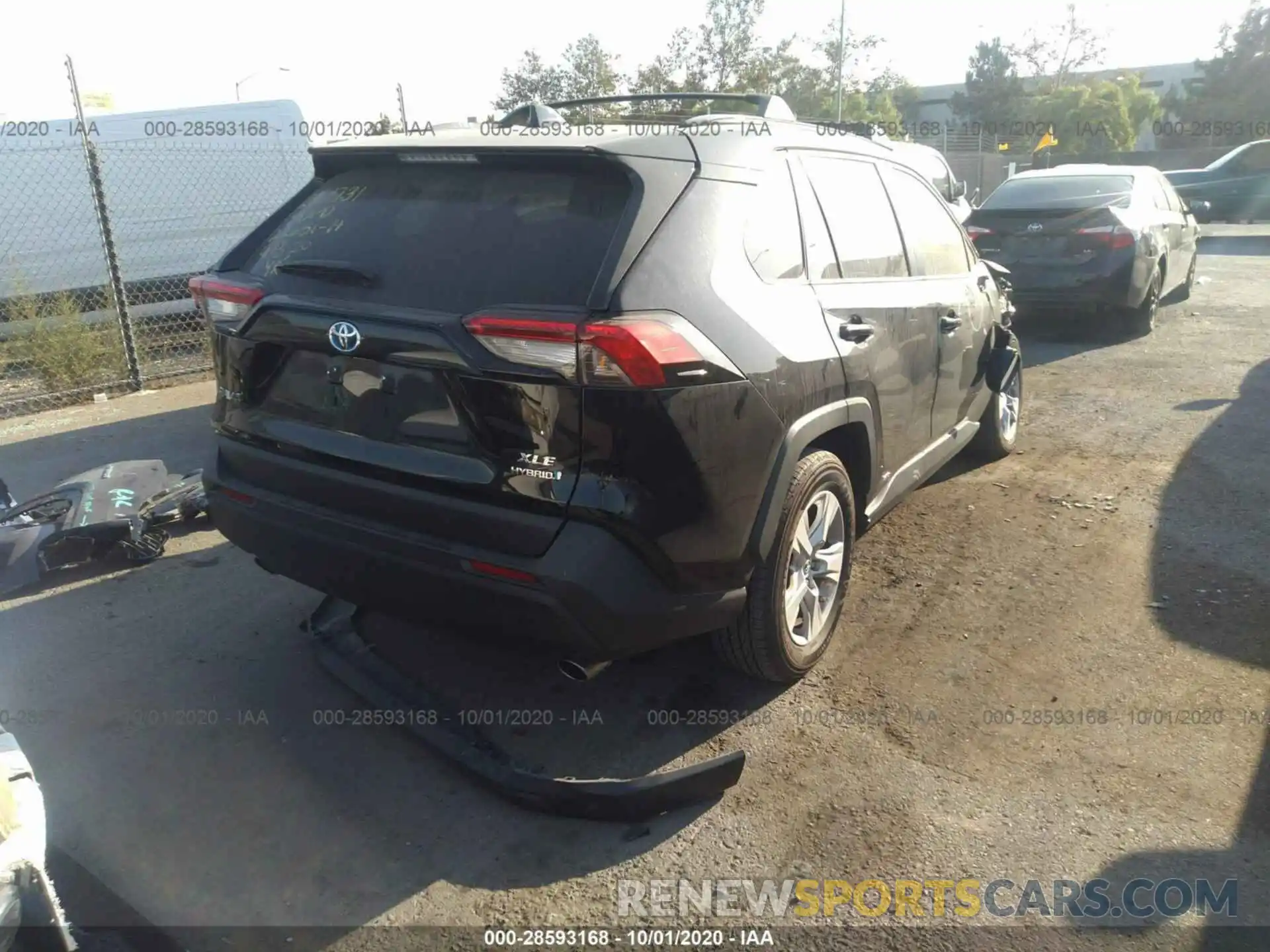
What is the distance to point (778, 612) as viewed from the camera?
10.7 feet

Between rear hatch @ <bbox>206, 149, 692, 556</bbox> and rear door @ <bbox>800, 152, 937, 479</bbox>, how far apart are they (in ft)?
2.95

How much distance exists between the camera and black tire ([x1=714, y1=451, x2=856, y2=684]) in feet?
10.5

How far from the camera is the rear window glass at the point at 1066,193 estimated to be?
941cm

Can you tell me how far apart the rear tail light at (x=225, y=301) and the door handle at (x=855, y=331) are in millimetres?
1916

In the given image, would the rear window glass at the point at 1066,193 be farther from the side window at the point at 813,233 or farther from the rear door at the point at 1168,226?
the side window at the point at 813,233

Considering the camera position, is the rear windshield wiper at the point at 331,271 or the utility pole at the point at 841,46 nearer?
the rear windshield wiper at the point at 331,271

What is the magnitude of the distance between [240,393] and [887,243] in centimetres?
254

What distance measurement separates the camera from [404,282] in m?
2.86

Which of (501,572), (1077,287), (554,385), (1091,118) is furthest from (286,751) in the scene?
(1091,118)

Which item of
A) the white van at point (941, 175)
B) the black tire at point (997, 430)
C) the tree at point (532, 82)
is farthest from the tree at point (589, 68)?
the black tire at point (997, 430)

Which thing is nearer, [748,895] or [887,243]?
[748,895]

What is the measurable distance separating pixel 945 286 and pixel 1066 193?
610 cm

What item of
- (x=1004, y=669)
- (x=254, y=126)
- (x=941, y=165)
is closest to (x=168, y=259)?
(x=254, y=126)

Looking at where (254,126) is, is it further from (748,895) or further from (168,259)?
(748,895)
